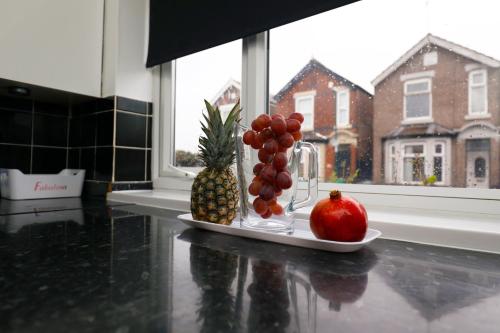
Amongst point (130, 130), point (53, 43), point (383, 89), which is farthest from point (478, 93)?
point (53, 43)

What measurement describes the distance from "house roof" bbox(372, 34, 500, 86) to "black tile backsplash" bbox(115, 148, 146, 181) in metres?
1.14

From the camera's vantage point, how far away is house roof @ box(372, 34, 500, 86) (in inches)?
34.8

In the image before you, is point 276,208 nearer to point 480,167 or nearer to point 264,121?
point 264,121

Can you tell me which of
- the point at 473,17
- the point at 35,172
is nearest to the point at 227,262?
the point at 473,17

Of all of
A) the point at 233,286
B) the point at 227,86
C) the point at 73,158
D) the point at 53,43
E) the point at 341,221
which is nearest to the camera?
the point at 233,286

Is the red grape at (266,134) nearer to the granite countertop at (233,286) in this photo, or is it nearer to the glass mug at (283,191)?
the glass mug at (283,191)

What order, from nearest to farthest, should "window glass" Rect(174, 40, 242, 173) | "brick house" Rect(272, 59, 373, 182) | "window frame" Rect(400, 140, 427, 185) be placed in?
1. "window frame" Rect(400, 140, 427, 185)
2. "brick house" Rect(272, 59, 373, 182)
3. "window glass" Rect(174, 40, 242, 173)

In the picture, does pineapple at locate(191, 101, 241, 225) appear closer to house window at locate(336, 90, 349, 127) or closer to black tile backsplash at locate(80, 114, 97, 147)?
house window at locate(336, 90, 349, 127)

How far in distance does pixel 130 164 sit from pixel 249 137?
→ 105 cm

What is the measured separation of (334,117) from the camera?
3.83ft

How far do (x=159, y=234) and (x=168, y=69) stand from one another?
4.01ft

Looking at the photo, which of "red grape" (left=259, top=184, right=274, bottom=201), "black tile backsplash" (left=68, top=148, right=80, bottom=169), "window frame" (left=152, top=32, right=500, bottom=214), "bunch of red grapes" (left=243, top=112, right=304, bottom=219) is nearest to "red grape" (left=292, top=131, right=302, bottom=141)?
"bunch of red grapes" (left=243, top=112, right=304, bottom=219)

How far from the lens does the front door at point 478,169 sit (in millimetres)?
884

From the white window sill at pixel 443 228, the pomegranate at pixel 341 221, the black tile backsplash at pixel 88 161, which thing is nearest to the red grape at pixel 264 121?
the pomegranate at pixel 341 221
